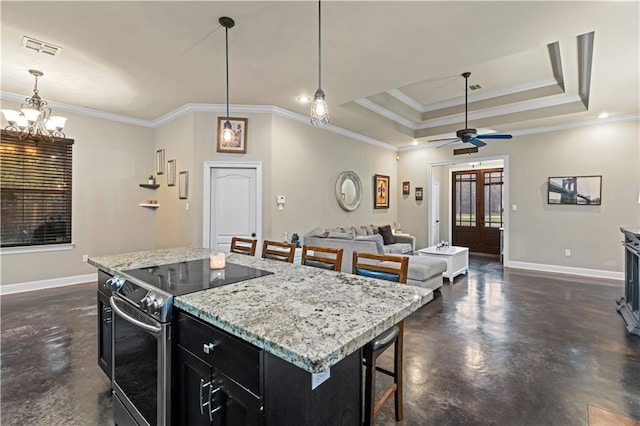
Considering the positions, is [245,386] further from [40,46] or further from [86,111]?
[86,111]

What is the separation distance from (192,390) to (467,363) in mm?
2171


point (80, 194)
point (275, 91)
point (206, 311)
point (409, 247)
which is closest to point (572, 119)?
point (409, 247)

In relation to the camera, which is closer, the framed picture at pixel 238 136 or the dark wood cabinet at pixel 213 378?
the dark wood cabinet at pixel 213 378

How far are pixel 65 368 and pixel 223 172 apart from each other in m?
3.10

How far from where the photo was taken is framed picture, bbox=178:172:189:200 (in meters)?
4.85

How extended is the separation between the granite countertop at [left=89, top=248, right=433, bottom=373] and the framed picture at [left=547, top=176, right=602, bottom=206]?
6.04 m

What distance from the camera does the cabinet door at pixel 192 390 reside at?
1.21 metres

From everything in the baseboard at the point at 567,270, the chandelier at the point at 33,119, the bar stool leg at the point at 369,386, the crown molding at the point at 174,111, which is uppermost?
the crown molding at the point at 174,111

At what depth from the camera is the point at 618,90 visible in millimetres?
4191

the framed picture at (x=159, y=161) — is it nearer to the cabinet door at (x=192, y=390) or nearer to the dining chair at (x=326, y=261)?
the dining chair at (x=326, y=261)

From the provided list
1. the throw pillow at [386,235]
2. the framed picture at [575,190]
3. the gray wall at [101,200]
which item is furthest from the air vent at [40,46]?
the framed picture at [575,190]

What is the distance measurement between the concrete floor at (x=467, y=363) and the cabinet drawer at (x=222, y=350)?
1.21 metres

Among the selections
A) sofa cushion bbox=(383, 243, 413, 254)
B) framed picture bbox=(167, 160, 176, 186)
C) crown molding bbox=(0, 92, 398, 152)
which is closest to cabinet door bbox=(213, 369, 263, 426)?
crown molding bbox=(0, 92, 398, 152)

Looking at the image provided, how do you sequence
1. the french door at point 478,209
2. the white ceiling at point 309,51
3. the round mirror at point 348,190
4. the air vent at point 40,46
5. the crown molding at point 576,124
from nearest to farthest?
the white ceiling at point 309,51 < the air vent at point 40,46 < the crown molding at point 576,124 < the round mirror at point 348,190 < the french door at point 478,209
